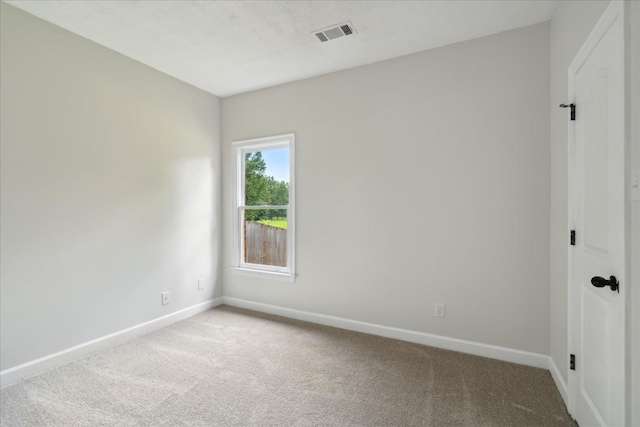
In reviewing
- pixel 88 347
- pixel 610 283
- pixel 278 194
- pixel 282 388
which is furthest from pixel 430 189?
pixel 88 347

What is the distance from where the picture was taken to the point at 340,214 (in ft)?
10.7

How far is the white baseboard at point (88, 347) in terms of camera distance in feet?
7.29

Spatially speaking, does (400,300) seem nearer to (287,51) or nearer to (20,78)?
(287,51)

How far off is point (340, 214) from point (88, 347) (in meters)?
2.66

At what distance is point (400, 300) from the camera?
9.70 ft

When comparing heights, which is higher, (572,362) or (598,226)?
(598,226)

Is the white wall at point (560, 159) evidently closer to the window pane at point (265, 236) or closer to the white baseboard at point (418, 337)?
the white baseboard at point (418, 337)

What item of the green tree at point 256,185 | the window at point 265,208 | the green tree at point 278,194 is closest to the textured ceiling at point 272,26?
the window at point 265,208

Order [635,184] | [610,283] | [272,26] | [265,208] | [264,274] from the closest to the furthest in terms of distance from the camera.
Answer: [635,184] < [610,283] < [272,26] < [264,274] < [265,208]

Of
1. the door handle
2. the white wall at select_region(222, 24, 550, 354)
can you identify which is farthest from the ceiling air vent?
the door handle

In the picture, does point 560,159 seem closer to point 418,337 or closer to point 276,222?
point 418,337

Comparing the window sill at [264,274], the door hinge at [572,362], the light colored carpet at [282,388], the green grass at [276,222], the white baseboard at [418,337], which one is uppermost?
the green grass at [276,222]

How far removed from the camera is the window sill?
3578mm

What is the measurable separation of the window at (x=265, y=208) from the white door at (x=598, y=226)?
8.40ft
